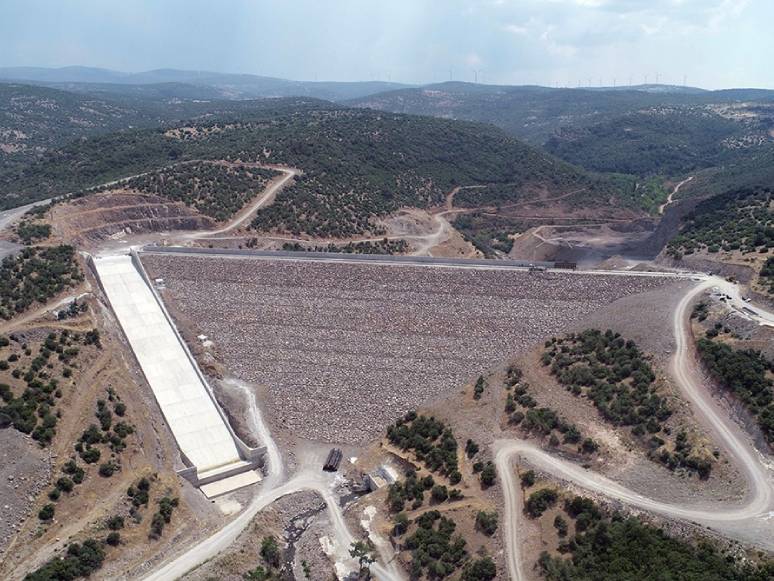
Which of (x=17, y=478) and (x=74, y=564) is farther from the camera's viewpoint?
(x=17, y=478)

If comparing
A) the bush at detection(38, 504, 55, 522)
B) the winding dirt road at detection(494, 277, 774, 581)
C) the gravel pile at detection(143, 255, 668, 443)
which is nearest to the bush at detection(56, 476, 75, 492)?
the bush at detection(38, 504, 55, 522)

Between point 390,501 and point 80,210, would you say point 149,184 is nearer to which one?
point 80,210

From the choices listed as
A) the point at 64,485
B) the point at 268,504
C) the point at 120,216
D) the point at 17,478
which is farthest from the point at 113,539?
the point at 120,216

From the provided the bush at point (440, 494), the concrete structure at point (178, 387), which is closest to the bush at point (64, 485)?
the concrete structure at point (178, 387)

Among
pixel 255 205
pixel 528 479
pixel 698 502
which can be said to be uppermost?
pixel 255 205

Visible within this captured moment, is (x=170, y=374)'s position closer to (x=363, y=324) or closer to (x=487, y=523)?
(x=363, y=324)

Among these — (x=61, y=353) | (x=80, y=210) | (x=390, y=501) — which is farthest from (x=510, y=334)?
(x=80, y=210)

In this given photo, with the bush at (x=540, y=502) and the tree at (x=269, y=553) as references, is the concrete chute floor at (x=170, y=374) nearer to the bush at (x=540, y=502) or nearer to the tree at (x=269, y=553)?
the tree at (x=269, y=553)
